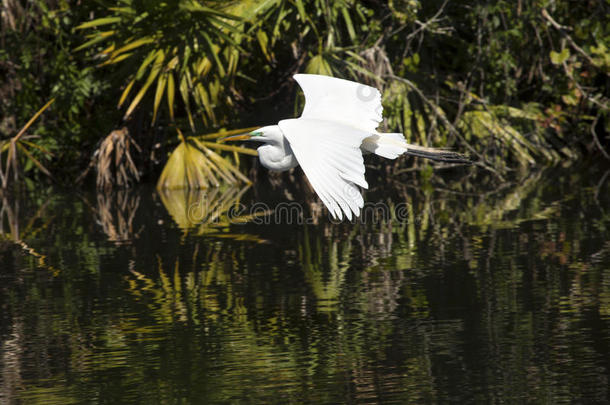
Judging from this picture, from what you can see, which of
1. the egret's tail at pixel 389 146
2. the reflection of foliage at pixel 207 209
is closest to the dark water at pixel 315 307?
the reflection of foliage at pixel 207 209

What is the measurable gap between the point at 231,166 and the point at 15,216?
2483 mm

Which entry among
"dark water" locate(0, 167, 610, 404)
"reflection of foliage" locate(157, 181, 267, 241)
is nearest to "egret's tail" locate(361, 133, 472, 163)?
"dark water" locate(0, 167, 610, 404)

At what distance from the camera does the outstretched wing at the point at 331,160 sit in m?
4.11

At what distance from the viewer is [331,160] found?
443cm

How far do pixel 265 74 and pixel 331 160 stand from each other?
26.0 ft

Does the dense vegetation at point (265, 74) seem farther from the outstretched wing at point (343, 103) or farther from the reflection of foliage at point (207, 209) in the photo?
the outstretched wing at point (343, 103)

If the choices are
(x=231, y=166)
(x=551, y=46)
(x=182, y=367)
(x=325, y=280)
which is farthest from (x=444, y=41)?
(x=182, y=367)

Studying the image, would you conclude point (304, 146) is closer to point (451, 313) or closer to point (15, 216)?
point (451, 313)

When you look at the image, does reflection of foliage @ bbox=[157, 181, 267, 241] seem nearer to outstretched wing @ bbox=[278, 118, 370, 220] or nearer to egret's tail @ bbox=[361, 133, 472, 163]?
egret's tail @ bbox=[361, 133, 472, 163]

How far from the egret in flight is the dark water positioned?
0.63 meters

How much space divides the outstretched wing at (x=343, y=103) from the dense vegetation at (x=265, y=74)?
3.35m

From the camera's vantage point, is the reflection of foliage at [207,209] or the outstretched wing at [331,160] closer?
the outstretched wing at [331,160]

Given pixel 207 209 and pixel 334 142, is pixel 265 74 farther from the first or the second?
pixel 334 142

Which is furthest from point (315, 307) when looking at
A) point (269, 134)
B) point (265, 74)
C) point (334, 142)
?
point (265, 74)
